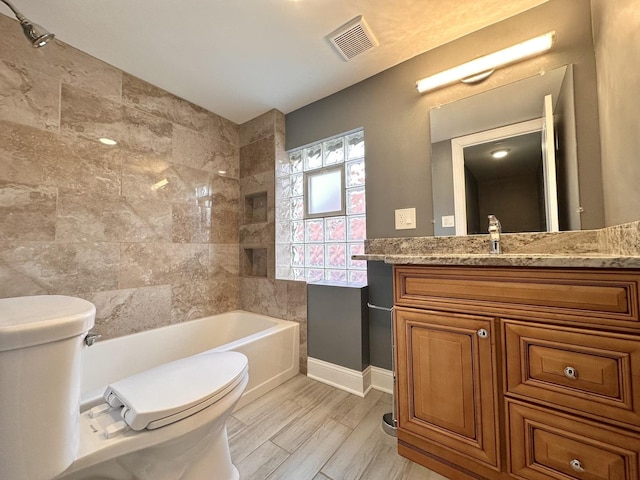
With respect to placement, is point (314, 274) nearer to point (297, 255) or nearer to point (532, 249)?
point (297, 255)

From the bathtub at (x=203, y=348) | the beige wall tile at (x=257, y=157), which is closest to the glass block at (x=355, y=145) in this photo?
the beige wall tile at (x=257, y=157)

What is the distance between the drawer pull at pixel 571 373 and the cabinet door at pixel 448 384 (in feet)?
A: 0.60

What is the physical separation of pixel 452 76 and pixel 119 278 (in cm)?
245

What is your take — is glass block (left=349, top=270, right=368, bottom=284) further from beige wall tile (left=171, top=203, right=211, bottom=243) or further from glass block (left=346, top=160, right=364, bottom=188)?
beige wall tile (left=171, top=203, right=211, bottom=243)

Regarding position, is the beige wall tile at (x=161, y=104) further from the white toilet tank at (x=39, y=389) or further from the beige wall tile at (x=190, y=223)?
the white toilet tank at (x=39, y=389)

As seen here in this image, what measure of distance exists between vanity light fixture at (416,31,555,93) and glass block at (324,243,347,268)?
119 centimetres

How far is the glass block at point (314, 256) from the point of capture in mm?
2117

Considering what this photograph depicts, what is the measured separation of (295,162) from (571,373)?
7.15 feet

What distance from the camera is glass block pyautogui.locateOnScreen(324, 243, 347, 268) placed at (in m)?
1.98

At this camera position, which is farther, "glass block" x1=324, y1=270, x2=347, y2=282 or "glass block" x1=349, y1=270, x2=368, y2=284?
"glass block" x1=324, y1=270, x2=347, y2=282

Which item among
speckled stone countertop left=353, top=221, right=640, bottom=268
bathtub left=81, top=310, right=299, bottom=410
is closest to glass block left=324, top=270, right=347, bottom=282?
speckled stone countertop left=353, top=221, right=640, bottom=268

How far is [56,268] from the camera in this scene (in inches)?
55.9

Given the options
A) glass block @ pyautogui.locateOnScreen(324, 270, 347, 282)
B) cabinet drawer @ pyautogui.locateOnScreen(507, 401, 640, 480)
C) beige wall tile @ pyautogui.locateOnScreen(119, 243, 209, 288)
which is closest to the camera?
cabinet drawer @ pyautogui.locateOnScreen(507, 401, 640, 480)

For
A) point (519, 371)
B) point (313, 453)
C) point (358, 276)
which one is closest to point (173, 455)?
point (313, 453)
